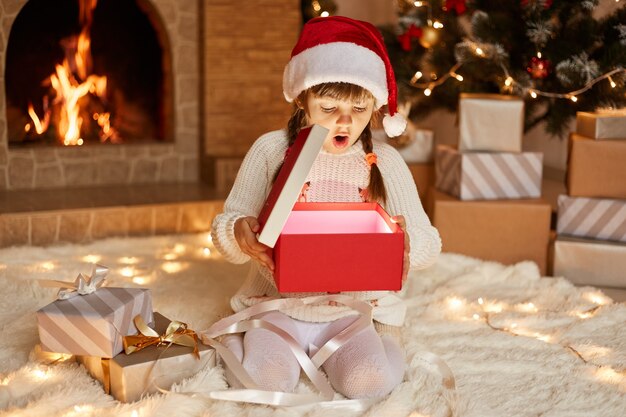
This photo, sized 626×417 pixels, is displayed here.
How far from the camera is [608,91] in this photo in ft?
7.19

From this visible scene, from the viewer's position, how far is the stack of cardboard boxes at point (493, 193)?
7.02ft

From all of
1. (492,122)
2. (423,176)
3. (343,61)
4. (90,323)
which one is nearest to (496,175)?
(492,122)

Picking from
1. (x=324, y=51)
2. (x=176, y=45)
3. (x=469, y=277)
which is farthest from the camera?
(x=176, y=45)

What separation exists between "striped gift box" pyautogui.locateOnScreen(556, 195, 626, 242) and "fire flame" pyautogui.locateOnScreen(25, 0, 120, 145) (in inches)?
66.7

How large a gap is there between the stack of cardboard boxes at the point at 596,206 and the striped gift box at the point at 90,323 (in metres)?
1.23

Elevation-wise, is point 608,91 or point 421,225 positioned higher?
point 608,91

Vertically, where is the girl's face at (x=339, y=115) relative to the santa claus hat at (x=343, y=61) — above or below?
below

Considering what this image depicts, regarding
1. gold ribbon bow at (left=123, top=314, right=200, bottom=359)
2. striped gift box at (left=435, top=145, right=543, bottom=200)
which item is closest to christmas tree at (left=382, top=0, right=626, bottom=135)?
striped gift box at (left=435, top=145, right=543, bottom=200)

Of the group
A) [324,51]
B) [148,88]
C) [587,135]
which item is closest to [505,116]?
[587,135]

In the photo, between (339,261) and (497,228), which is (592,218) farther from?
(339,261)

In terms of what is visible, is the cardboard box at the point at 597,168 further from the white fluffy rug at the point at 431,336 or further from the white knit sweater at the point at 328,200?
the white knit sweater at the point at 328,200

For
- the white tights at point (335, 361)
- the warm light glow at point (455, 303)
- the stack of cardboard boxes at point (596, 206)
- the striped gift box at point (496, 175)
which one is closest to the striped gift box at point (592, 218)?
the stack of cardboard boxes at point (596, 206)

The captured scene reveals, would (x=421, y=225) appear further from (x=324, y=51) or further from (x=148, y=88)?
(x=148, y=88)

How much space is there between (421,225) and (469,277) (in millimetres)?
560
